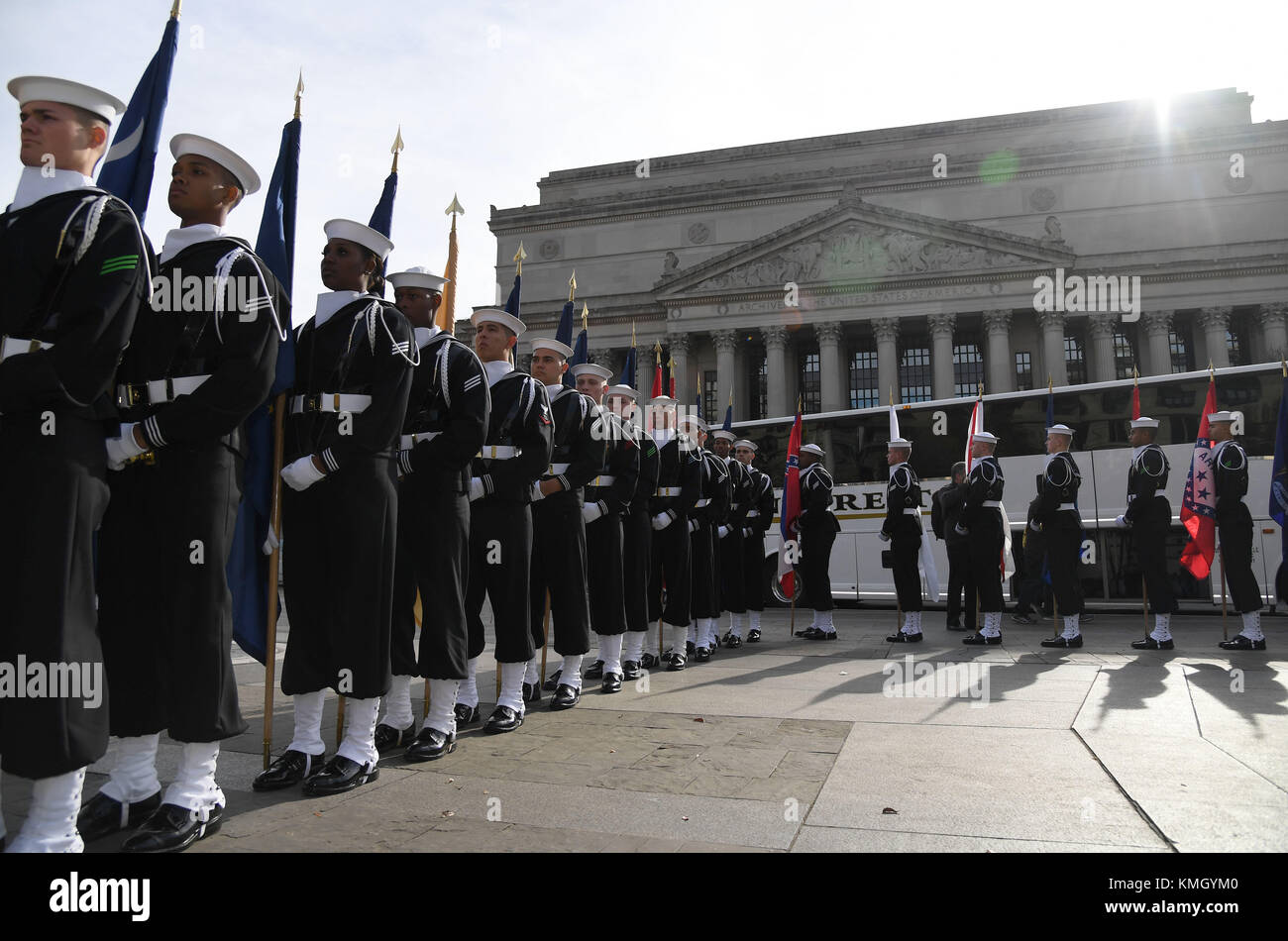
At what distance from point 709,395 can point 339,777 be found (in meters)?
44.0

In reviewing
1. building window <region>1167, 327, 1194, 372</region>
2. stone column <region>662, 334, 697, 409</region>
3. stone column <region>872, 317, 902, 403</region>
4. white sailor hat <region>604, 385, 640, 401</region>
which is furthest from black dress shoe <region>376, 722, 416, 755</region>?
building window <region>1167, 327, 1194, 372</region>

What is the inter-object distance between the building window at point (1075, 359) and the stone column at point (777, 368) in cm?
1393

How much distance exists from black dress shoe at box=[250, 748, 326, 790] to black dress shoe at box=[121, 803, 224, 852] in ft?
2.25

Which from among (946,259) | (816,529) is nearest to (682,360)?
(946,259)

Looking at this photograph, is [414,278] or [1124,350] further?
[1124,350]

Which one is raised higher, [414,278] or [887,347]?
[887,347]

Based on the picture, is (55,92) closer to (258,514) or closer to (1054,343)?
(258,514)

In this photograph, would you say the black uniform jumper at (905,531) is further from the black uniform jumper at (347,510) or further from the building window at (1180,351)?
the building window at (1180,351)

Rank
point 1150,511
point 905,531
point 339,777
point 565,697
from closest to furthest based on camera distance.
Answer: point 339,777 → point 565,697 → point 1150,511 → point 905,531

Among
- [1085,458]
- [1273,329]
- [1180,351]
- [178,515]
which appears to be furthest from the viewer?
[1180,351]

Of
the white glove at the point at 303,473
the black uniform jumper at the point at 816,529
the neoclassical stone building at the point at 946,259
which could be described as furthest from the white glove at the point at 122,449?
the neoclassical stone building at the point at 946,259

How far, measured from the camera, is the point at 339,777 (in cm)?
379

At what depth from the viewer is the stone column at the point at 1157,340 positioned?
40.6 m
